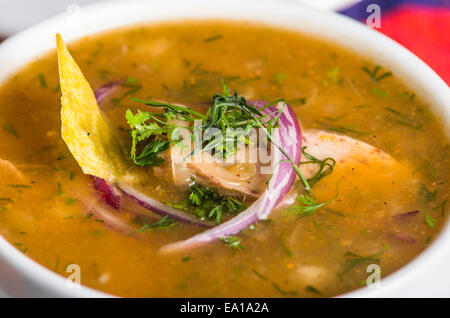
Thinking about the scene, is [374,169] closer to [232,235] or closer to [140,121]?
[232,235]

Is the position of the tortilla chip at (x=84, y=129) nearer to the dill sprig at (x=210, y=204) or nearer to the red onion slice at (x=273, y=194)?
the dill sprig at (x=210, y=204)

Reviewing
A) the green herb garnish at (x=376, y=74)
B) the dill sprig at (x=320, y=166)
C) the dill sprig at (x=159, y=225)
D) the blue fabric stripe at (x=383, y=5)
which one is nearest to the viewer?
the dill sprig at (x=159, y=225)

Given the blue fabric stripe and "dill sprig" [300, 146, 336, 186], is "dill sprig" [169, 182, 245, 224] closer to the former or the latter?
"dill sprig" [300, 146, 336, 186]

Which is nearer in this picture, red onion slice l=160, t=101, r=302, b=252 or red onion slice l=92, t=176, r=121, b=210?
red onion slice l=160, t=101, r=302, b=252

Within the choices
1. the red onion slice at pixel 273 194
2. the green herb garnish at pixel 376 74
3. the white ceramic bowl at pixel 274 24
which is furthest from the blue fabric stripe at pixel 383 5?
the red onion slice at pixel 273 194

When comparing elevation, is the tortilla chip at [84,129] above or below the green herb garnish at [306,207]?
above

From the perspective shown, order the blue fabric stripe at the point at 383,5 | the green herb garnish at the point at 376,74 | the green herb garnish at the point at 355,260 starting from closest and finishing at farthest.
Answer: the green herb garnish at the point at 355,260
the green herb garnish at the point at 376,74
the blue fabric stripe at the point at 383,5

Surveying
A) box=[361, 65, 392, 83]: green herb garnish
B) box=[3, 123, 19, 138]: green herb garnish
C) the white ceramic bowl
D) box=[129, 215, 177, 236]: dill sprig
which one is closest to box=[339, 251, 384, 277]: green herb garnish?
the white ceramic bowl

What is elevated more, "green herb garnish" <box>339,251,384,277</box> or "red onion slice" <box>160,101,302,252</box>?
"red onion slice" <box>160,101,302,252</box>

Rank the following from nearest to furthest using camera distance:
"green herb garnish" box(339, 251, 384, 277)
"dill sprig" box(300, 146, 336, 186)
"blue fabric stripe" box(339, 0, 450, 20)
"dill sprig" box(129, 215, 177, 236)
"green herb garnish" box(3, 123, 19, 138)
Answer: "green herb garnish" box(339, 251, 384, 277) < "dill sprig" box(129, 215, 177, 236) < "dill sprig" box(300, 146, 336, 186) < "green herb garnish" box(3, 123, 19, 138) < "blue fabric stripe" box(339, 0, 450, 20)
